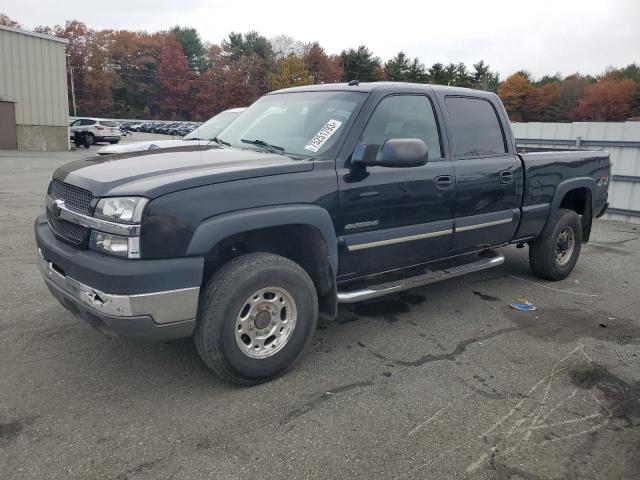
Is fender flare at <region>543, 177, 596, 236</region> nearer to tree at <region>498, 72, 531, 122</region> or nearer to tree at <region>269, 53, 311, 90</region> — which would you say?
tree at <region>269, 53, 311, 90</region>

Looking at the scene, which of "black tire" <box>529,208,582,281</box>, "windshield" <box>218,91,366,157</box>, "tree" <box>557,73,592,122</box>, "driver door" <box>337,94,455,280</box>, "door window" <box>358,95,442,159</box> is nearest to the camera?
"driver door" <box>337,94,455,280</box>

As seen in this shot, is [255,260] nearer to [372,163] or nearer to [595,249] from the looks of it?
[372,163]

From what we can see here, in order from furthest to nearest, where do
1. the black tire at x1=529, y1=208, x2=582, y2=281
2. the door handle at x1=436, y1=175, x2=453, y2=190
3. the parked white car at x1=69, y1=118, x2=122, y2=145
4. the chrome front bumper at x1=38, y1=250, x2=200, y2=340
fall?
the parked white car at x1=69, y1=118, x2=122, y2=145, the black tire at x1=529, y1=208, x2=582, y2=281, the door handle at x1=436, y1=175, x2=453, y2=190, the chrome front bumper at x1=38, y1=250, x2=200, y2=340

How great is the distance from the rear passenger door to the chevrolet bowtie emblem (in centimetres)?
301

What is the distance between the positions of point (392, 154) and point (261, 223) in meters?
1.05

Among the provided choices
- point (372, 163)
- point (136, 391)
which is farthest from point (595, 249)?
point (136, 391)

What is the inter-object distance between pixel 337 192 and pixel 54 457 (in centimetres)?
225

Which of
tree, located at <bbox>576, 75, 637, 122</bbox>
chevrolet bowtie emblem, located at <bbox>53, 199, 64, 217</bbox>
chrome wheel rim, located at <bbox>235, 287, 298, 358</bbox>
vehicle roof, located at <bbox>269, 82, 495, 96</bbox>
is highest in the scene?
tree, located at <bbox>576, 75, 637, 122</bbox>

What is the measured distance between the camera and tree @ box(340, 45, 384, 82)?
62.5 metres

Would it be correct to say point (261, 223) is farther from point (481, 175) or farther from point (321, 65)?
point (321, 65)

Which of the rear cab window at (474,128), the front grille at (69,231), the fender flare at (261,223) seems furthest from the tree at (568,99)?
the front grille at (69,231)

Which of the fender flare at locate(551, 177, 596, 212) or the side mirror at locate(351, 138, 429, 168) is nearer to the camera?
the side mirror at locate(351, 138, 429, 168)

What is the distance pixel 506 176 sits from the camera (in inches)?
193

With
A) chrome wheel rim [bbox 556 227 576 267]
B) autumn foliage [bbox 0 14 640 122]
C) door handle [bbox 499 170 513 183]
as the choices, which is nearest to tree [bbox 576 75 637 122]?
autumn foliage [bbox 0 14 640 122]
